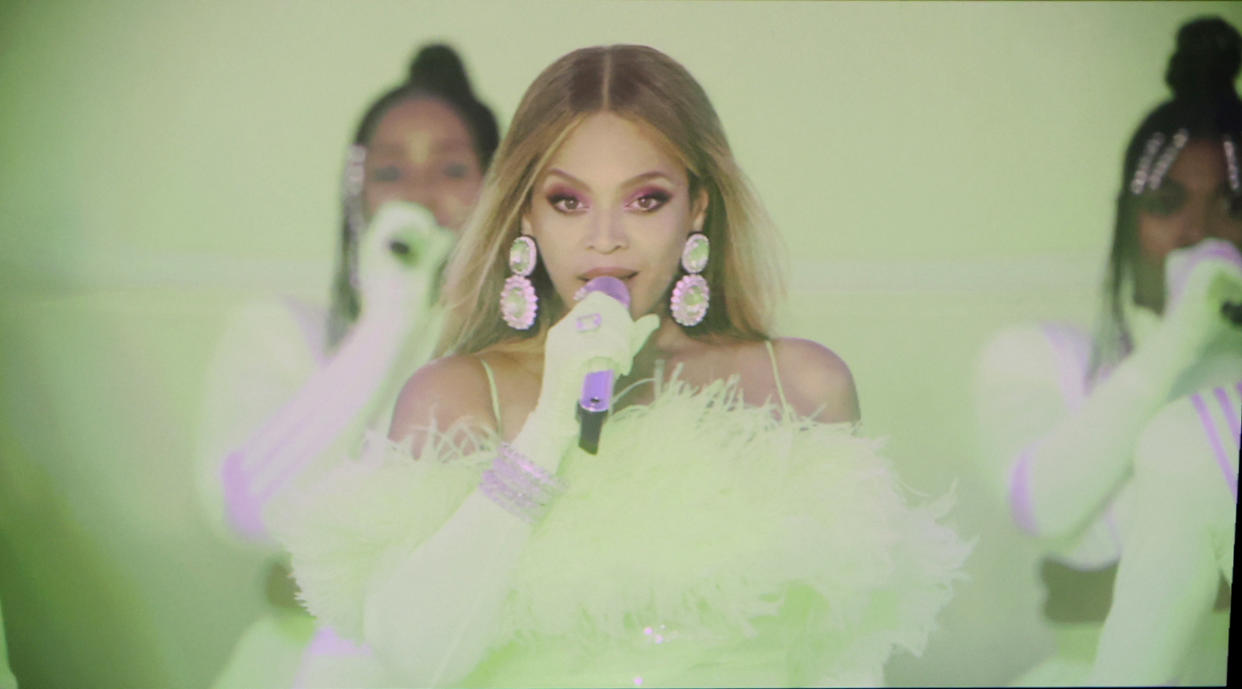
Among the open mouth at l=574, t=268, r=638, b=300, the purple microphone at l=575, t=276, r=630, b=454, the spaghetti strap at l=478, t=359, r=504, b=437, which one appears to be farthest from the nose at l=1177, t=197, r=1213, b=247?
the spaghetti strap at l=478, t=359, r=504, b=437

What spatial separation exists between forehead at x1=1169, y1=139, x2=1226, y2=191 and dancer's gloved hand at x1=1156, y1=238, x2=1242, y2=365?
0.37 ft

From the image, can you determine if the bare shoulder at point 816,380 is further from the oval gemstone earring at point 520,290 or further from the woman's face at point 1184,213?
the woman's face at point 1184,213

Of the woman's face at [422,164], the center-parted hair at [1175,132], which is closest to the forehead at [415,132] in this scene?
the woman's face at [422,164]

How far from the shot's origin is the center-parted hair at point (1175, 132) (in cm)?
224

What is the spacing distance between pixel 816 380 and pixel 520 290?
524 millimetres

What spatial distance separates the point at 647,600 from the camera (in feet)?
5.85

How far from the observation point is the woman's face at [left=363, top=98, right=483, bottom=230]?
2029 mm

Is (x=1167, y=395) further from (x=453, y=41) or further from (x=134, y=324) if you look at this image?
(x=134, y=324)

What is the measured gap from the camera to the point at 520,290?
197cm

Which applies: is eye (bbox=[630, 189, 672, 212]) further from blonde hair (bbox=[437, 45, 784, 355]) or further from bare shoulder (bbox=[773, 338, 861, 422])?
bare shoulder (bbox=[773, 338, 861, 422])

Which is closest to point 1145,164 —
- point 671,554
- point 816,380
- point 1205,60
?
point 1205,60

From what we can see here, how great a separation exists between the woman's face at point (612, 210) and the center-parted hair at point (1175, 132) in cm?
87

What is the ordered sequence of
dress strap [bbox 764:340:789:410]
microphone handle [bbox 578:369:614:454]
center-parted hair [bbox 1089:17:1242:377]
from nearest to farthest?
microphone handle [bbox 578:369:614:454]
dress strap [bbox 764:340:789:410]
center-parted hair [bbox 1089:17:1242:377]

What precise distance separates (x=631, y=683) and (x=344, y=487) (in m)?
0.53
